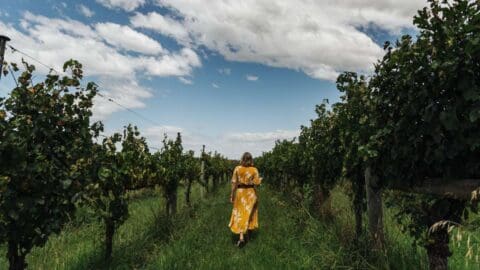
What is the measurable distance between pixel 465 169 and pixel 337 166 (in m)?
4.86

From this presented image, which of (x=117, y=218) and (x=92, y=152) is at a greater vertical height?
(x=92, y=152)

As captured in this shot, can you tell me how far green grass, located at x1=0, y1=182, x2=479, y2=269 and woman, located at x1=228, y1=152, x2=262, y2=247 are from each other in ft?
1.36

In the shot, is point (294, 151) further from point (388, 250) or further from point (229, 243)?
point (388, 250)

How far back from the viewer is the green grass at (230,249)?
19.0ft

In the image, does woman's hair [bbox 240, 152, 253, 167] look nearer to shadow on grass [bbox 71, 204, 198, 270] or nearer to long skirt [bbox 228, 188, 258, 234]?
long skirt [bbox 228, 188, 258, 234]

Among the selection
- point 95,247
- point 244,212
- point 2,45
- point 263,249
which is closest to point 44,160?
point 2,45

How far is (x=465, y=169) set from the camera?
12.0 ft

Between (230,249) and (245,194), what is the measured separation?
172 cm

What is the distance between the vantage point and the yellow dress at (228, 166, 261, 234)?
9148mm

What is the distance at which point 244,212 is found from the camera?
9.20 metres

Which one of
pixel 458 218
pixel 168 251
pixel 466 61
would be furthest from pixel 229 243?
pixel 466 61

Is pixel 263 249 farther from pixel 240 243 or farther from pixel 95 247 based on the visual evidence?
pixel 95 247

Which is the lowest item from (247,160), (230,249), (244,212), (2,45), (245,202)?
(230,249)

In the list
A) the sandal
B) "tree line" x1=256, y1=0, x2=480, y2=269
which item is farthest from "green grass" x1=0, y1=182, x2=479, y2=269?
"tree line" x1=256, y1=0, x2=480, y2=269
